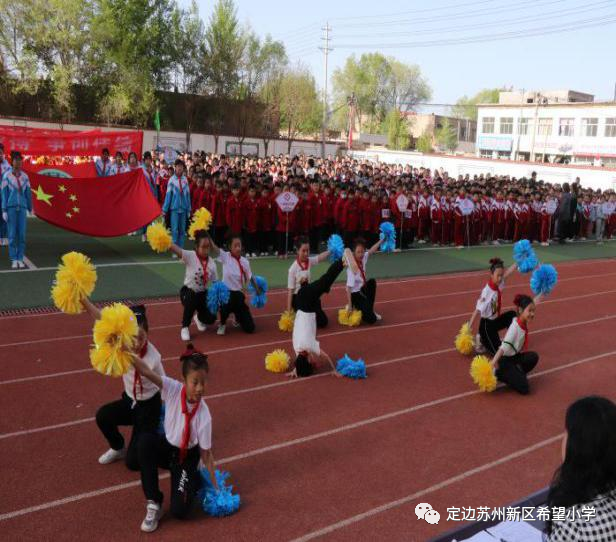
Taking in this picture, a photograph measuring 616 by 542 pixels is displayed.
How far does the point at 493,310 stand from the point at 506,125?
63.8 meters

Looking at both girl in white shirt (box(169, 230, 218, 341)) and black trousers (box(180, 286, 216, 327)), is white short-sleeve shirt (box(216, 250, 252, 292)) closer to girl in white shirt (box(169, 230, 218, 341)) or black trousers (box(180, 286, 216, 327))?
girl in white shirt (box(169, 230, 218, 341))

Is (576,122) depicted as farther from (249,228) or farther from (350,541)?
(350,541)

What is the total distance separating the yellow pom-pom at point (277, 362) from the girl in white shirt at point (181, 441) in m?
2.91

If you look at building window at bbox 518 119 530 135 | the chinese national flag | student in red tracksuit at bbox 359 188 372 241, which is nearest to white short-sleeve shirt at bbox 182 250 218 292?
the chinese national flag

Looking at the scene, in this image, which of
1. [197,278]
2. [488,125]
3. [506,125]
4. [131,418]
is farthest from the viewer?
[488,125]

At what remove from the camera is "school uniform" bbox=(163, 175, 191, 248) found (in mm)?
13656

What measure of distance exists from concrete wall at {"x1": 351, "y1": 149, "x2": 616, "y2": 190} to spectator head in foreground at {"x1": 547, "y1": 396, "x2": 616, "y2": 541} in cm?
3173

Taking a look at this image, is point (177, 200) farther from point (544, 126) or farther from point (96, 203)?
point (544, 126)

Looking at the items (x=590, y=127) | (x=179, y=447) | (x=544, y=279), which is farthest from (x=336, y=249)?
(x=590, y=127)

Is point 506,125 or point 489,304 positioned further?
point 506,125

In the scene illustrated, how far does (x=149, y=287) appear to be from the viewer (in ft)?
36.4

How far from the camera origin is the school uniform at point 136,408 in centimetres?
484

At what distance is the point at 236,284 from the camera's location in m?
8.98

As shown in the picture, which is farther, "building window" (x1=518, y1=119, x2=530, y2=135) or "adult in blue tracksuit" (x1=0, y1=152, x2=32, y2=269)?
"building window" (x1=518, y1=119, x2=530, y2=135)
